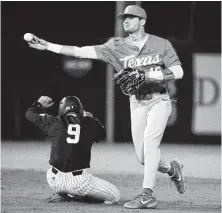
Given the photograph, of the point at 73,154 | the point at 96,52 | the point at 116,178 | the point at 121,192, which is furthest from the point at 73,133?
the point at 116,178

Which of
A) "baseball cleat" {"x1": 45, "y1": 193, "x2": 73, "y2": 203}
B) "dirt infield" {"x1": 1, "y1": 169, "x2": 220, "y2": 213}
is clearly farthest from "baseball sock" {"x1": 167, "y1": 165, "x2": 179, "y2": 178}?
"baseball cleat" {"x1": 45, "y1": 193, "x2": 73, "y2": 203}

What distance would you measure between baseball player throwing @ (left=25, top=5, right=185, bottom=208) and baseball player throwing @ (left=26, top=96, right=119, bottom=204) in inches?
16.6

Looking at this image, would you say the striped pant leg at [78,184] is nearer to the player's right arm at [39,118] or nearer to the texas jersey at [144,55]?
the player's right arm at [39,118]

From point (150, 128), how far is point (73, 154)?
0.81 m

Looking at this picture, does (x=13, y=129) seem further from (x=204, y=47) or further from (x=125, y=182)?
(x=125, y=182)

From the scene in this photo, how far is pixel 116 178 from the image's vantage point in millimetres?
10211

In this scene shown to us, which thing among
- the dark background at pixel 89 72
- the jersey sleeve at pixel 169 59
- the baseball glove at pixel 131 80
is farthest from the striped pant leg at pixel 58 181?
the dark background at pixel 89 72

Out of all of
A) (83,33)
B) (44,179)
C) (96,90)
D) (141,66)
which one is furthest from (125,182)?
(83,33)

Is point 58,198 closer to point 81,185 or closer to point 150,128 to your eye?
point 81,185

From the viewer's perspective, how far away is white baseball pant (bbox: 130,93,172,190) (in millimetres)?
7422

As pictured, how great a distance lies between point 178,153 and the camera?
14117 mm

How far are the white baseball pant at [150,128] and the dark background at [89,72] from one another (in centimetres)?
847

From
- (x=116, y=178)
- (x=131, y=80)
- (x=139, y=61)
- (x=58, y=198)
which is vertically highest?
(x=139, y=61)

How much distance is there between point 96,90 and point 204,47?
8.26 feet
